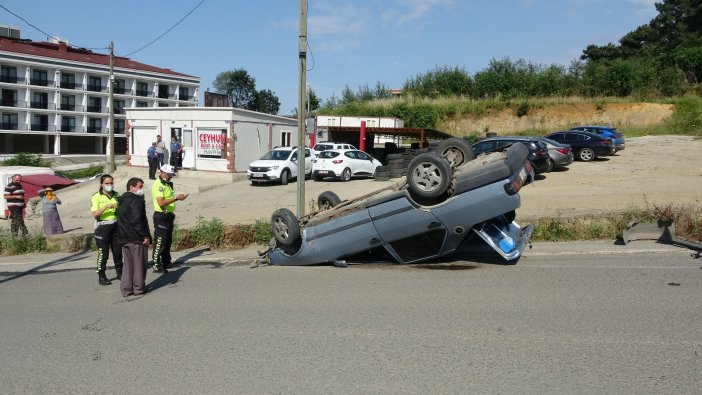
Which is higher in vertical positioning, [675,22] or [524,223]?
[675,22]

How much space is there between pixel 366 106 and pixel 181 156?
97.7 ft

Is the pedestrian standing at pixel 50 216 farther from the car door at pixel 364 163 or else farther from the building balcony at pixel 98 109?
the building balcony at pixel 98 109

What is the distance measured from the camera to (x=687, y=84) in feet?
168

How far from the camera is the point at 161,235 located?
33.2 feet

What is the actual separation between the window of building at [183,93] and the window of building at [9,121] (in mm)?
24105

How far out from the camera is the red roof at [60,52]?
2776 inches

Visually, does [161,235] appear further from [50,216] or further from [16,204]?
[16,204]

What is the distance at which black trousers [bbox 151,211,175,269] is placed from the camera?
10.1 m

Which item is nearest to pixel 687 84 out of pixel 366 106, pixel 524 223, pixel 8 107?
pixel 366 106

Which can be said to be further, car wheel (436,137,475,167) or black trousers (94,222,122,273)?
car wheel (436,137,475,167)

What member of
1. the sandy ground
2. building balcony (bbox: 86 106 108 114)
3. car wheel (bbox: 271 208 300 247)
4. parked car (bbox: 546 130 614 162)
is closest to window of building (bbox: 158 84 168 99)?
building balcony (bbox: 86 106 108 114)

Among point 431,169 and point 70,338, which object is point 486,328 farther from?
point 70,338

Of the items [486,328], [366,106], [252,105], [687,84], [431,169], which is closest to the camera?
[486,328]

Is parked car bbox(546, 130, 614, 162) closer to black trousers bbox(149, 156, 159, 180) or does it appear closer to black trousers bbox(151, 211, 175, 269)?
black trousers bbox(149, 156, 159, 180)
